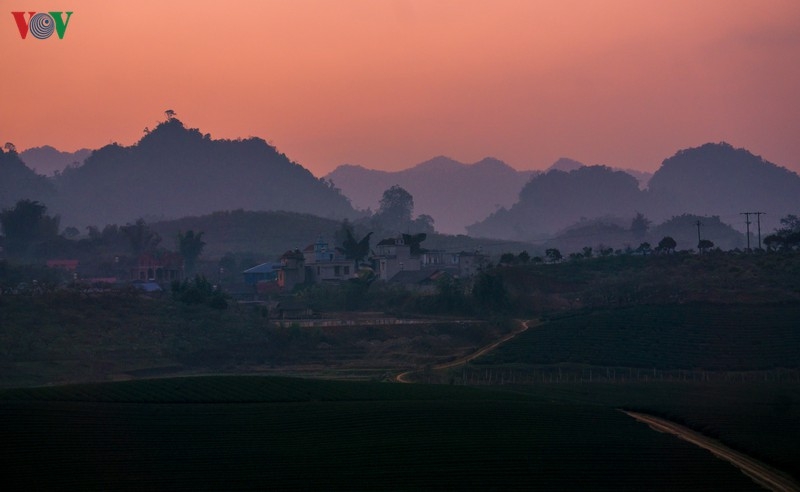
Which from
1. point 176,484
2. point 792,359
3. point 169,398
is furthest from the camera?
point 792,359

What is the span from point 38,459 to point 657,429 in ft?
68.4

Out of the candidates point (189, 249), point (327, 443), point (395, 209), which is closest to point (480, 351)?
point (327, 443)

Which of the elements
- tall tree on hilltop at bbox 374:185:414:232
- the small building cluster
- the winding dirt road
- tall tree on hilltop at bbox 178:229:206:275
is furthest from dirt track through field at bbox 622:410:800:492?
tall tree on hilltop at bbox 374:185:414:232

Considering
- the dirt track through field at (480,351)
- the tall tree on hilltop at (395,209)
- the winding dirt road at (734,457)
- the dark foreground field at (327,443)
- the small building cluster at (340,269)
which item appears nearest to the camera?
the dark foreground field at (327,443)

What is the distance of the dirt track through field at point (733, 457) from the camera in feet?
102

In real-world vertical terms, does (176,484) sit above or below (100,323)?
below

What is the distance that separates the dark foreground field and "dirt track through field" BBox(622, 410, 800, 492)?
0.94m

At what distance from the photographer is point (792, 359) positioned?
54.8m

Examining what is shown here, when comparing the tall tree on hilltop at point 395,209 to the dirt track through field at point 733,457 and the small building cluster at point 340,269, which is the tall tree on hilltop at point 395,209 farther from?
the dirt track through field at point 733,457

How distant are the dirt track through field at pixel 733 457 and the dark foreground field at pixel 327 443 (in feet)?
3.08

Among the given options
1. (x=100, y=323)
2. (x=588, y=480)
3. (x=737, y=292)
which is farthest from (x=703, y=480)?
(x=100, y=323)

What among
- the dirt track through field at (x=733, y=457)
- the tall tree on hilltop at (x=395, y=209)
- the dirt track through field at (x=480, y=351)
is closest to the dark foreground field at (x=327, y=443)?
the dirt track through field at (x=733, y=457)

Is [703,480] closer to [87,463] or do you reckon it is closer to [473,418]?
[473,418]

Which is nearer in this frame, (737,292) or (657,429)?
(657,429)
